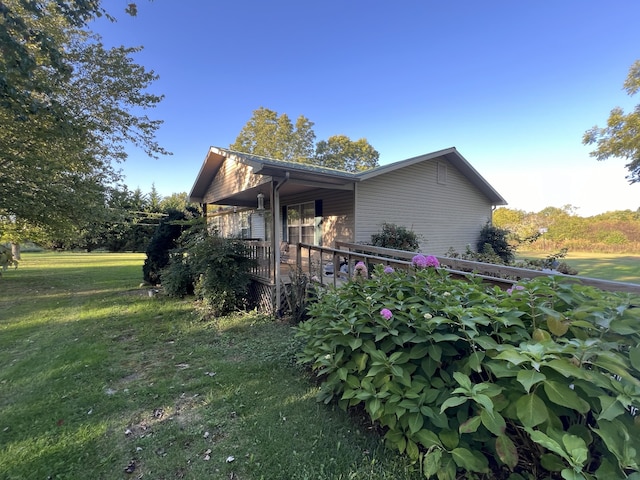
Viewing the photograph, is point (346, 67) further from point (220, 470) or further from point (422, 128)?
point (220, 470)

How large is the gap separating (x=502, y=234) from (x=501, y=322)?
11508mm

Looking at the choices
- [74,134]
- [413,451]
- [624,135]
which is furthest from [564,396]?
[624,135]

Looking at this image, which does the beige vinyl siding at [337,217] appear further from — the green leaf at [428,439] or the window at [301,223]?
the green leaf at [428,439]

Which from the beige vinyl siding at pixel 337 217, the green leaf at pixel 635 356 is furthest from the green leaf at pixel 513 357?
the beige vinyl siding at pixel 337 217

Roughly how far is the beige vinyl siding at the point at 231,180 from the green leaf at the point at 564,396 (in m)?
5.76

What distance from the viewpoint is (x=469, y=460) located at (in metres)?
1.64

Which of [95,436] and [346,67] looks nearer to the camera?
[95,436]

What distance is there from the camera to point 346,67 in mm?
13406

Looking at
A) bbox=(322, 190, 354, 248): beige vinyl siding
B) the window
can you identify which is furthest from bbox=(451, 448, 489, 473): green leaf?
the window

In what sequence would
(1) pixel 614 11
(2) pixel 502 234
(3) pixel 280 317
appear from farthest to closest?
(2) pixel 502 234
(1) pixel 614 11
(3) pixel 280 317

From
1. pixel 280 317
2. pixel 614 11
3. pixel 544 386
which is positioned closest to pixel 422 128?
pixel 614 11

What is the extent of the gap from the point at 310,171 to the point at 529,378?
553 cm

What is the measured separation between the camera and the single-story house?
25.1 feet

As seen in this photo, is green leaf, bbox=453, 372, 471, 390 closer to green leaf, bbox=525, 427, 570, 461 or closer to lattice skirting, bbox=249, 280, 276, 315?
green leaf, bbox=525, 427, 570, 461
